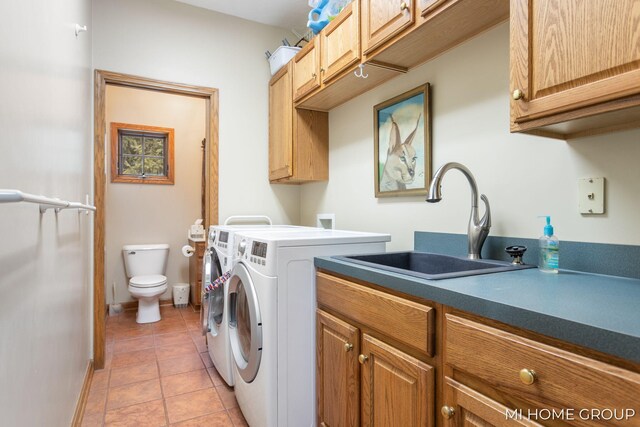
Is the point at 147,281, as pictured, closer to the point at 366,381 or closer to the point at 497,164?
the point at 366,381

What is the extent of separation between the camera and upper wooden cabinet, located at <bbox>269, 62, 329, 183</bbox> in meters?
2.57

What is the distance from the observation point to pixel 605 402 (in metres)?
0.57

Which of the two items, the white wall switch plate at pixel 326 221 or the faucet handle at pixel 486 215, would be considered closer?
the faucet handle at pixel 486 215

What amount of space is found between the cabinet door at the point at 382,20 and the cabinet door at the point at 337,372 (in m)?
1.24

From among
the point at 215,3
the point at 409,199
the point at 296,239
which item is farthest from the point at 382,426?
the point at 215,3

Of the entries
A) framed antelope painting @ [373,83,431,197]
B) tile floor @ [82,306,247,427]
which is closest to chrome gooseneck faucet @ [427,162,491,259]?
framed antelope painting @ [373,83,431,197]

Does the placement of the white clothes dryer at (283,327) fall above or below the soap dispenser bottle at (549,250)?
below

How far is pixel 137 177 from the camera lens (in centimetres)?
380

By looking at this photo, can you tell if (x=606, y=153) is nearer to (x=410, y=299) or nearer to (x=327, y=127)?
(x=410, y=299)

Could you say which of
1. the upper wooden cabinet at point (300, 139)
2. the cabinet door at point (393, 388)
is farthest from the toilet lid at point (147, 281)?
the cabinet door at point (393, 388)

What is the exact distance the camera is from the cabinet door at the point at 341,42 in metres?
1.75

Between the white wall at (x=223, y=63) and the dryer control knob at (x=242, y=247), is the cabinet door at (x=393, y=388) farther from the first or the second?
the white wall at (x=223, y=63)

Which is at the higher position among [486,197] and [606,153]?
[606,153]

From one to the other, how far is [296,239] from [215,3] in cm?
224
